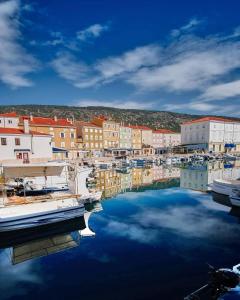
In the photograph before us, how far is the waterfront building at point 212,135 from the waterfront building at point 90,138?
1665 inches

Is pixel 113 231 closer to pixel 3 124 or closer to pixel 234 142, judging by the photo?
pixel 3 124

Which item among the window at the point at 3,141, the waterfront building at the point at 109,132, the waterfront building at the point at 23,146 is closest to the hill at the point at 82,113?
the waterfront building at the point at 109,132

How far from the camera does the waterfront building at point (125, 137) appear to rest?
82312mm

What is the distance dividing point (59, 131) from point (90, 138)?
12809 millimetres

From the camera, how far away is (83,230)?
15.2 meters

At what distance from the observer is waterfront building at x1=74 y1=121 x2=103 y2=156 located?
227 feet

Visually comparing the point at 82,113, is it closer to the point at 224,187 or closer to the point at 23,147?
the point at 23,147

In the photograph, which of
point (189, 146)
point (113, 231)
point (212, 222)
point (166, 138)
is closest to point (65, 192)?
point (113, 231)

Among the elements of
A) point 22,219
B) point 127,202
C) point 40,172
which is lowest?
point 127,202

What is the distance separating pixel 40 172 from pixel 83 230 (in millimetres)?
→ 6534

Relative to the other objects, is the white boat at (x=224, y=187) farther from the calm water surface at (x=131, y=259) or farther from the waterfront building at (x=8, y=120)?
the waterfront building at (x=8, y=120)

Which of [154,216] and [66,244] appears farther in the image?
[154,216]

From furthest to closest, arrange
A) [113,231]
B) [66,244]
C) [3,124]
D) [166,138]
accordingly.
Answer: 1. [166,138]
2. [3,124]
3. [113,231]
4. [66,244]

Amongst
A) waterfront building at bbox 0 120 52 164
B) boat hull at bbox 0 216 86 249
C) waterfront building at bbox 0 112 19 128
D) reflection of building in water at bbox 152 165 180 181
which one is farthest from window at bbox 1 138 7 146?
reflection of building in water at bbox 152 165 180 181
